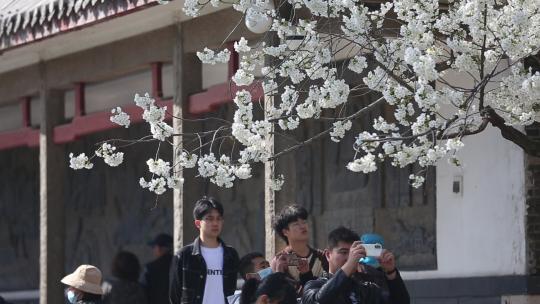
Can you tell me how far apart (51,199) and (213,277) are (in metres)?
5.14

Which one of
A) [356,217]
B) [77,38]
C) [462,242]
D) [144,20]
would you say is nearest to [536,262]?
[462,242]

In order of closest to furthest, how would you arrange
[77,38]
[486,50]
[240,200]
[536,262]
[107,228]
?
1. [486,50]
2. [536,262]
3. [77,38]
4. [240,200]
5. [107,228]

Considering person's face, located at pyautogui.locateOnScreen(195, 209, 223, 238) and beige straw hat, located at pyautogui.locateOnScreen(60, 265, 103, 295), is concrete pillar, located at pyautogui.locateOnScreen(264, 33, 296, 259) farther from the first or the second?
beige straw hat, located at pyautogui.locateOnScreen(60, 265, 103, 295)

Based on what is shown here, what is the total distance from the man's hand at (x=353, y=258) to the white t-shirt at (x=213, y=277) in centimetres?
205

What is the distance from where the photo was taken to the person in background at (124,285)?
1111cm

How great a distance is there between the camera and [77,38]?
13.6m

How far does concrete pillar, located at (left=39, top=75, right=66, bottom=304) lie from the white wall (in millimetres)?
4521

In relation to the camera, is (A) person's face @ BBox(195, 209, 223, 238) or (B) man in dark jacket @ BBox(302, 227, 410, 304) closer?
(B) man in dark jacket @ BBox(302, 227, 410, 304)

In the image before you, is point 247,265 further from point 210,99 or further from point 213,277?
point 210,99

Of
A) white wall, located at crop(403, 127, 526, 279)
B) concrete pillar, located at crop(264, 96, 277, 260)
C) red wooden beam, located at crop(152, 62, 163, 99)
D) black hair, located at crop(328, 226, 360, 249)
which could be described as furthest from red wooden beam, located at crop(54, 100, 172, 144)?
black hair, located at crop(328, 226, 360, 249)

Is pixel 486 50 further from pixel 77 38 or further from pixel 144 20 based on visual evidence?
pixel 77 38

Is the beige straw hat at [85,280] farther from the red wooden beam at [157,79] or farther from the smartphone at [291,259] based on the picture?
the red wooden beam at [157,79]

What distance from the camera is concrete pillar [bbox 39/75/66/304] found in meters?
14.6

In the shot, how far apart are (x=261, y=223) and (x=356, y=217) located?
1.85m
